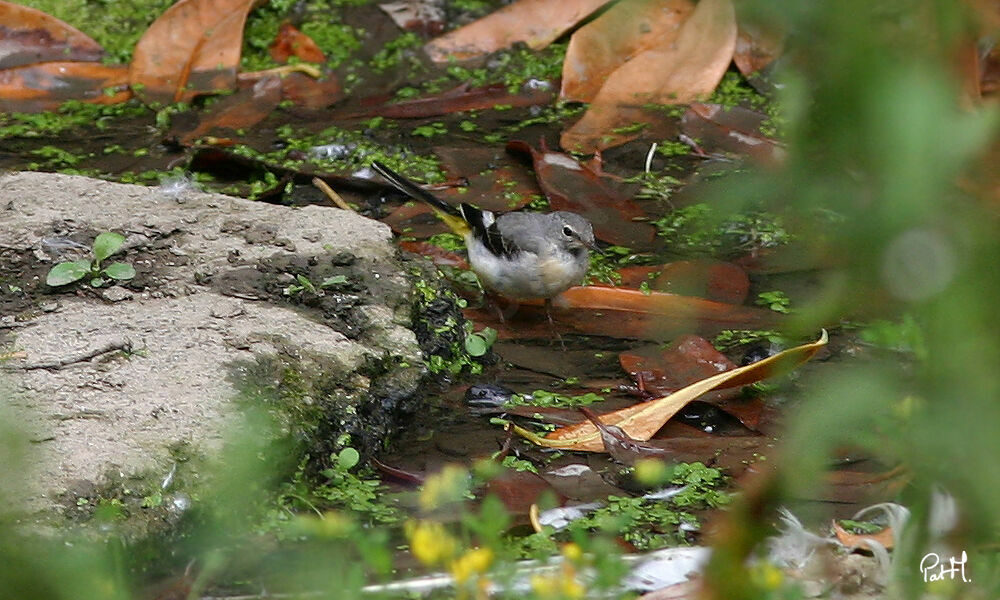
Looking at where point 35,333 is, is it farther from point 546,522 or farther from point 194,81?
point 194,81

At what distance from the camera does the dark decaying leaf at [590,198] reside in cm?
611

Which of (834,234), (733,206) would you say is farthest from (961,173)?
(733,206)

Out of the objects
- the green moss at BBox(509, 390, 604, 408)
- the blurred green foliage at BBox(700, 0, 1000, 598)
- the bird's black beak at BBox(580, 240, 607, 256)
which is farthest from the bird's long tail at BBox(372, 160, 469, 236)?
the blurred green foliage at BBox(700, 0, 1000, 598)

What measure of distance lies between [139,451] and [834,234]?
2328 millimetres

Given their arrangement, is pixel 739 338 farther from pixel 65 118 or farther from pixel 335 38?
pixel 65 118

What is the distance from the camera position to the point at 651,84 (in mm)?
7105

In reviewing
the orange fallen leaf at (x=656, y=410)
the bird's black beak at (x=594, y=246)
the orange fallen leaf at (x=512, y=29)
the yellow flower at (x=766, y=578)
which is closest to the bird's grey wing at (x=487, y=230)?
the bird's black beak at (x=594, y=246)

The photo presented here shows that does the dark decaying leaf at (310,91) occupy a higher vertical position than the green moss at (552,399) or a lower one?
lower

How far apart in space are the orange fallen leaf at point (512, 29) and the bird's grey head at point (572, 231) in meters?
2.29

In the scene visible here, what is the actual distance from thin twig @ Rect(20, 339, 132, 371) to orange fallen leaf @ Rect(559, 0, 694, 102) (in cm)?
376

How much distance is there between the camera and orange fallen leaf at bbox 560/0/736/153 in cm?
691
